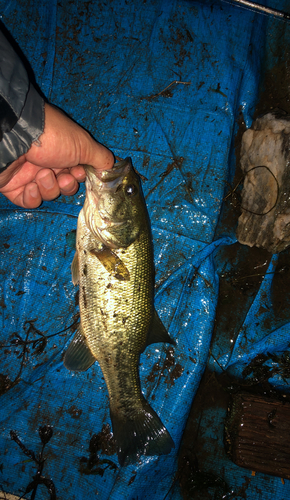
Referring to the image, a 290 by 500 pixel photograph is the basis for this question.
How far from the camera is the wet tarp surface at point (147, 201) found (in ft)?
9.02

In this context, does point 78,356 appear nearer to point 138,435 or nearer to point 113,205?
point 138,435

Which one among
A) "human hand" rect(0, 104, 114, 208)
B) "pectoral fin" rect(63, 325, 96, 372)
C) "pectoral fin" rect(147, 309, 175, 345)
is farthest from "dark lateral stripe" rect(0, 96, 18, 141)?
"pectoral fin" rect(147, 309, 175, 345)

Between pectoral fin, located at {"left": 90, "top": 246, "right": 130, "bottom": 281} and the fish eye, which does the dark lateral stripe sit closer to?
the fish eye

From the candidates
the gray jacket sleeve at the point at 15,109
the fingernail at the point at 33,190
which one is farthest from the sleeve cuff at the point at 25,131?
the fingernail at the point at 33,190

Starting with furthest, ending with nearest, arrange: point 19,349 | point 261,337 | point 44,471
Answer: point 261,337, point 19,349, point 44,471

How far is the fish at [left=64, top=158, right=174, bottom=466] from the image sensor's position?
7.46 feet

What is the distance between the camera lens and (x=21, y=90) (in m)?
1.81

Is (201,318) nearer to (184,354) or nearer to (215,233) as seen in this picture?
(184,354)

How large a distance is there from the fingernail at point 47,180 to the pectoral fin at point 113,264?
0.90 metres

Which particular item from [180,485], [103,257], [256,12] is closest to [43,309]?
[103,257]

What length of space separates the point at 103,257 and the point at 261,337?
2053mm

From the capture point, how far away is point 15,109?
181 cm

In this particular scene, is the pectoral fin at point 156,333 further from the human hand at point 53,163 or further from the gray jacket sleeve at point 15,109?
the gray jacket sleeve at point 15,109

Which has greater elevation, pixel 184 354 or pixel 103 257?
pixel 103 257
